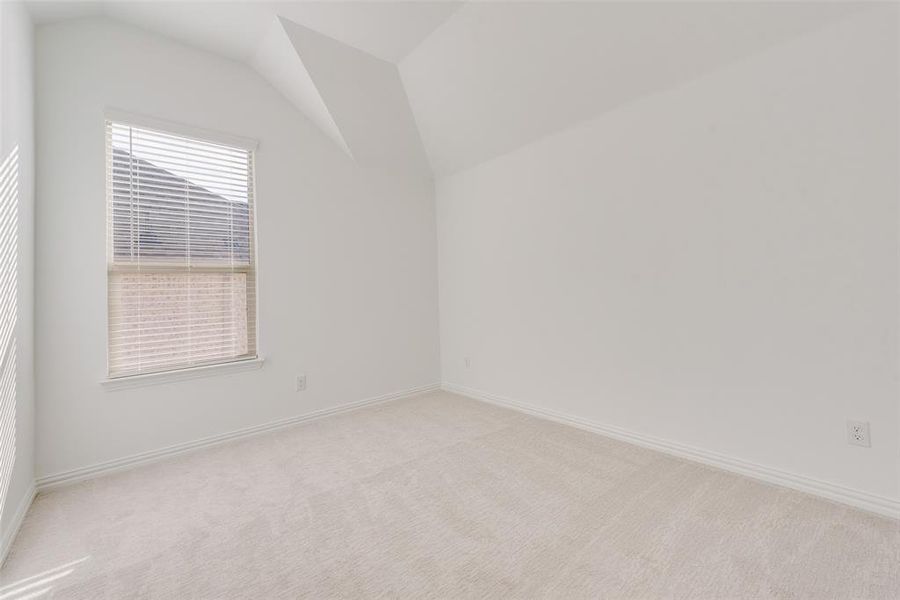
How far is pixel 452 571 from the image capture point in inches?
58.1

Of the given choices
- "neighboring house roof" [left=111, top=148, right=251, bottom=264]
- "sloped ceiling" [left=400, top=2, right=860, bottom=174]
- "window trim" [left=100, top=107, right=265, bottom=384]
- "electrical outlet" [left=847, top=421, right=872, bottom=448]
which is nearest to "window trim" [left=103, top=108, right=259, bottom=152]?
"window trim" [left=100, top=107, right=265, bottom=384]

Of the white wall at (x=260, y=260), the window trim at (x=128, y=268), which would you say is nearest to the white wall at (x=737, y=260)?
the white wall at (x=260, y=260)

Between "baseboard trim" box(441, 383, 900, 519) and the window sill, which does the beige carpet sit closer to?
"baseboard trim" box(441, 383, 900, 519)

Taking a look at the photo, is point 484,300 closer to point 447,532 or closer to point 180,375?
point 447,532

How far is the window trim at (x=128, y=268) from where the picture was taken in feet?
7.97

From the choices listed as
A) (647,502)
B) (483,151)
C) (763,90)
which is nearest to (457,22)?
(483,151)

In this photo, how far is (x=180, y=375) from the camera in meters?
2.68

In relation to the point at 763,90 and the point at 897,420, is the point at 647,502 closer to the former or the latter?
the point at 897,420

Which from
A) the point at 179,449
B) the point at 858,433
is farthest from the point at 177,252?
the point at 858,433

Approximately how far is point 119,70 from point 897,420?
4624mm

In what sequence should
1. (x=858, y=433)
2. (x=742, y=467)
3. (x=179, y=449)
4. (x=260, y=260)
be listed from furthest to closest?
(x=260, y=260) → (x=179, y=449) → (x=742, y=467) → (x=858, y=433)

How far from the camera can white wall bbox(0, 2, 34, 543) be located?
1719 mm

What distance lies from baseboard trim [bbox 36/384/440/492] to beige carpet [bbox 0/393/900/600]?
0.07m

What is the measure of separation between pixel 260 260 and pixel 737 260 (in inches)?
125
